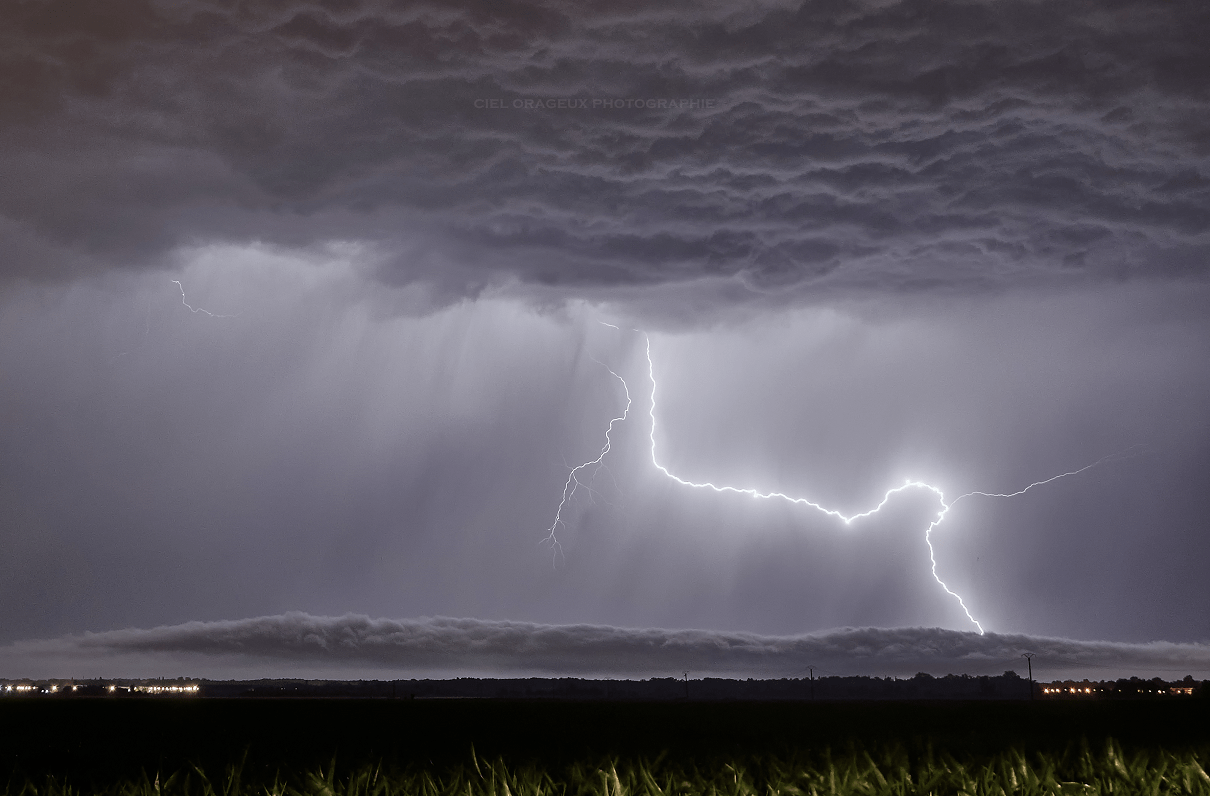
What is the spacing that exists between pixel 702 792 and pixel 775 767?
133 cm

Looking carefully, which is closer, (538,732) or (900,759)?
(900,759)

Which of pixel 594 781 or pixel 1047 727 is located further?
pixel 1047 727

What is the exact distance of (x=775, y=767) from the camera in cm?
724

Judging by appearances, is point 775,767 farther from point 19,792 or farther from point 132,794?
point 19,792

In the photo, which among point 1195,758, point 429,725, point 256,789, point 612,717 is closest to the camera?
point 256,789

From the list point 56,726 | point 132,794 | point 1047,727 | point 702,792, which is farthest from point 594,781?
point 56,726

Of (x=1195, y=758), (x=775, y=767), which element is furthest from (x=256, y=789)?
(x=1195, y=758)

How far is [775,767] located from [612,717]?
39.1 metres

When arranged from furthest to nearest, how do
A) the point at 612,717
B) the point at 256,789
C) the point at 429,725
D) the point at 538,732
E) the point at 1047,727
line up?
the point at 612,717 < the point at 429,725 < the point at 1047,727 < the point at 538,732 < the point at 256,789

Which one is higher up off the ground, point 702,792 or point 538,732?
point 702,792

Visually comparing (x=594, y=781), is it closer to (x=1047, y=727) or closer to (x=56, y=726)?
(x=1047, y=727)

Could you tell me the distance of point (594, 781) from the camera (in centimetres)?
669

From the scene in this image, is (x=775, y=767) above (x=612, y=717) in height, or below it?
above

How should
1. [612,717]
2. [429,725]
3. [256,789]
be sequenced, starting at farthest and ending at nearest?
[612,717], [429,725], [256,789]
